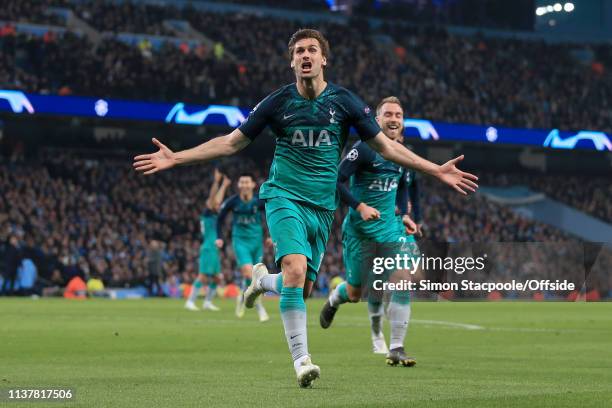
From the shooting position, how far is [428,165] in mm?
7965

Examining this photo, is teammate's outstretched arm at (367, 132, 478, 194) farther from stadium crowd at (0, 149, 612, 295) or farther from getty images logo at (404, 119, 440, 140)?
getty images logo at (404, 119, 440, 140)

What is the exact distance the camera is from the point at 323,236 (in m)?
8.53

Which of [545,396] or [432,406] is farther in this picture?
[545,396]

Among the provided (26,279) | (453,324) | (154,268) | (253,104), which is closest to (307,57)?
(453,324)

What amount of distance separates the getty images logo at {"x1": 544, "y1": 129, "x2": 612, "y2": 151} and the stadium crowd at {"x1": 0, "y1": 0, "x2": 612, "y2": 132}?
2.07 ft

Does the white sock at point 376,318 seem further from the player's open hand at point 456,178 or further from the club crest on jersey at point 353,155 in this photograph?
the player's open hand at point 456,178

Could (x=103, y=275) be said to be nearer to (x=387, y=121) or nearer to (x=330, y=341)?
(x=330, y=341)

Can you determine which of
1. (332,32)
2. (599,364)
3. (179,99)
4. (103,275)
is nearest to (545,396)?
(599,364)

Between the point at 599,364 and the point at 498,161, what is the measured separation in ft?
146

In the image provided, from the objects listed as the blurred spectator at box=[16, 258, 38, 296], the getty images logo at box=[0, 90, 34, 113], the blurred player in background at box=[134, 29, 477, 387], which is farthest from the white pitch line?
the getty images logo at box=[0, 90, 34, 113]

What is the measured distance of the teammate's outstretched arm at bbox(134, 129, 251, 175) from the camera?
760cm

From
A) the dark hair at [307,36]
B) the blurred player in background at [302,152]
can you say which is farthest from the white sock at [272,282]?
the dark hair at [307,36]

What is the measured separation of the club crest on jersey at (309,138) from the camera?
326 inches

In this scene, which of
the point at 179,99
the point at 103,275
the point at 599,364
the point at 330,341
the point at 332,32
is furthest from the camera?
the point at 332,32
